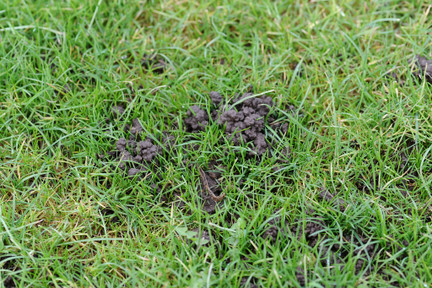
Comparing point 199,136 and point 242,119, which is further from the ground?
point 242,119

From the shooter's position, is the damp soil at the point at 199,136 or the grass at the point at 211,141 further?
the damp soil at the point at 199,136

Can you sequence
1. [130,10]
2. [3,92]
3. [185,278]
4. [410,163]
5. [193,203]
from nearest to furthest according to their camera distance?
[185,278], [193,203], [410,163], [3,92], [130,10]

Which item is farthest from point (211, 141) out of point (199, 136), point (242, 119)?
point (242, 119)

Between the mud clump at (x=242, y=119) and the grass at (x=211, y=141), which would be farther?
the mud clump at (x=242, y=119)

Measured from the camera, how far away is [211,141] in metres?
3.20

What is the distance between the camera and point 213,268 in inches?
107

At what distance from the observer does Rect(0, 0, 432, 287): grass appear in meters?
2.73

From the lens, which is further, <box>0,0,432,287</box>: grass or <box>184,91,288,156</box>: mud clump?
<box>184,91,288,156</box>: mud clump

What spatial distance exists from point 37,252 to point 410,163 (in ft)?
7.82

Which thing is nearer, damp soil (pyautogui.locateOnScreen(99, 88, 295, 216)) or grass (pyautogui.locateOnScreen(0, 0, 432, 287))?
grass (pyautogui.locateOnScreen(0, 0, 432, 287))

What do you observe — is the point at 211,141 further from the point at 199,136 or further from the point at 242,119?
the point at 242,119

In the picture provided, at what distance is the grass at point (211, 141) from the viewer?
2732mm

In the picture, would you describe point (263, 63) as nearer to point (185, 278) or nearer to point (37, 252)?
point (185, 278)

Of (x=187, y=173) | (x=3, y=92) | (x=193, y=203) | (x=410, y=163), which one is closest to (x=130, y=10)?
(x=3, y=92)
